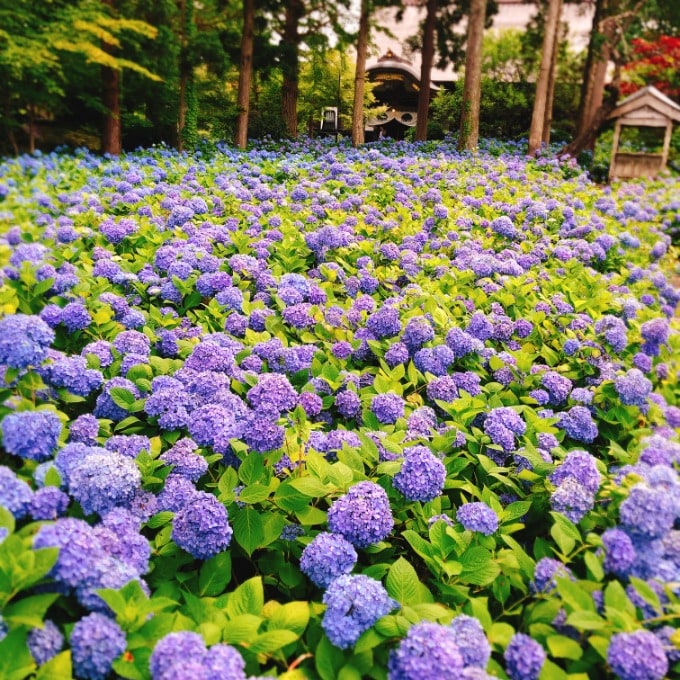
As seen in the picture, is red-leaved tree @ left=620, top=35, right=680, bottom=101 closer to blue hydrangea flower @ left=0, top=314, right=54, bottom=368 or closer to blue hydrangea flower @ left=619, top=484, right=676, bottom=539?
blue hydrangea flower @ left=619, top=484, right=676, bottom=539

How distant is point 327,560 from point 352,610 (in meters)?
0.14

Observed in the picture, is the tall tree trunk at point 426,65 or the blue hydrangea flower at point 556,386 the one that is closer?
the blue hydrangea flower at point 556,386

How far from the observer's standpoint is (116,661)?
104 cm

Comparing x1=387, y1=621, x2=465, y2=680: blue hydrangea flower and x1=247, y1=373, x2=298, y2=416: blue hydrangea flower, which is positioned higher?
x1=247, y1=373, x2=298, y2=416: blue hydrangea flower

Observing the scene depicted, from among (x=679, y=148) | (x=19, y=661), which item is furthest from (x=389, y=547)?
(x=679, y=148)

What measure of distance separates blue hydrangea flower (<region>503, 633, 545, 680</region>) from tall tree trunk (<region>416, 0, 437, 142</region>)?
15.8m

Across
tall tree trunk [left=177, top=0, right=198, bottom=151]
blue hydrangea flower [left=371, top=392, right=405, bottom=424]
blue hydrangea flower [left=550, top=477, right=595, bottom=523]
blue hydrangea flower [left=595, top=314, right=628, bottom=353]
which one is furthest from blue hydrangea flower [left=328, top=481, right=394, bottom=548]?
tall tree trunk [left=177, top=0, right=198, bottom=151]

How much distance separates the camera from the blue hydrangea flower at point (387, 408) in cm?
196

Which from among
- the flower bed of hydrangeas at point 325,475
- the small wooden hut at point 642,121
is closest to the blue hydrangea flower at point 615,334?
the flower bed of hydrangeas at point 325,475

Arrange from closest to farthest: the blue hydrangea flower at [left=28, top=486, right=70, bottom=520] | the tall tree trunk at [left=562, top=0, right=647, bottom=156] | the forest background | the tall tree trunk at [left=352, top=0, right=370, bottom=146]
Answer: the blue hydrangea flower at [left=28, top=486, right=70, bottom=520] < the forest background < the tall tree trunk at [left=352, top=0, right=370, bottom=146] < the tall tree trunk at [left=562, top=0, right=647, bottom=156]

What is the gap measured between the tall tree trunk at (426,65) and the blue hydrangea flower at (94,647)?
16.0 metres

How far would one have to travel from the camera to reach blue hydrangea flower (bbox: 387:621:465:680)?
40.5 inches

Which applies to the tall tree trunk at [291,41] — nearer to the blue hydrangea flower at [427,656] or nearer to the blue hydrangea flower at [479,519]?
the blue hydrangea flower at [479,519]

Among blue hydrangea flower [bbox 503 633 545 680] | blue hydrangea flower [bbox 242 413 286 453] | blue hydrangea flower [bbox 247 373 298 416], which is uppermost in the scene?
blue hydrangea flower [bbox 247 373 298 416]
